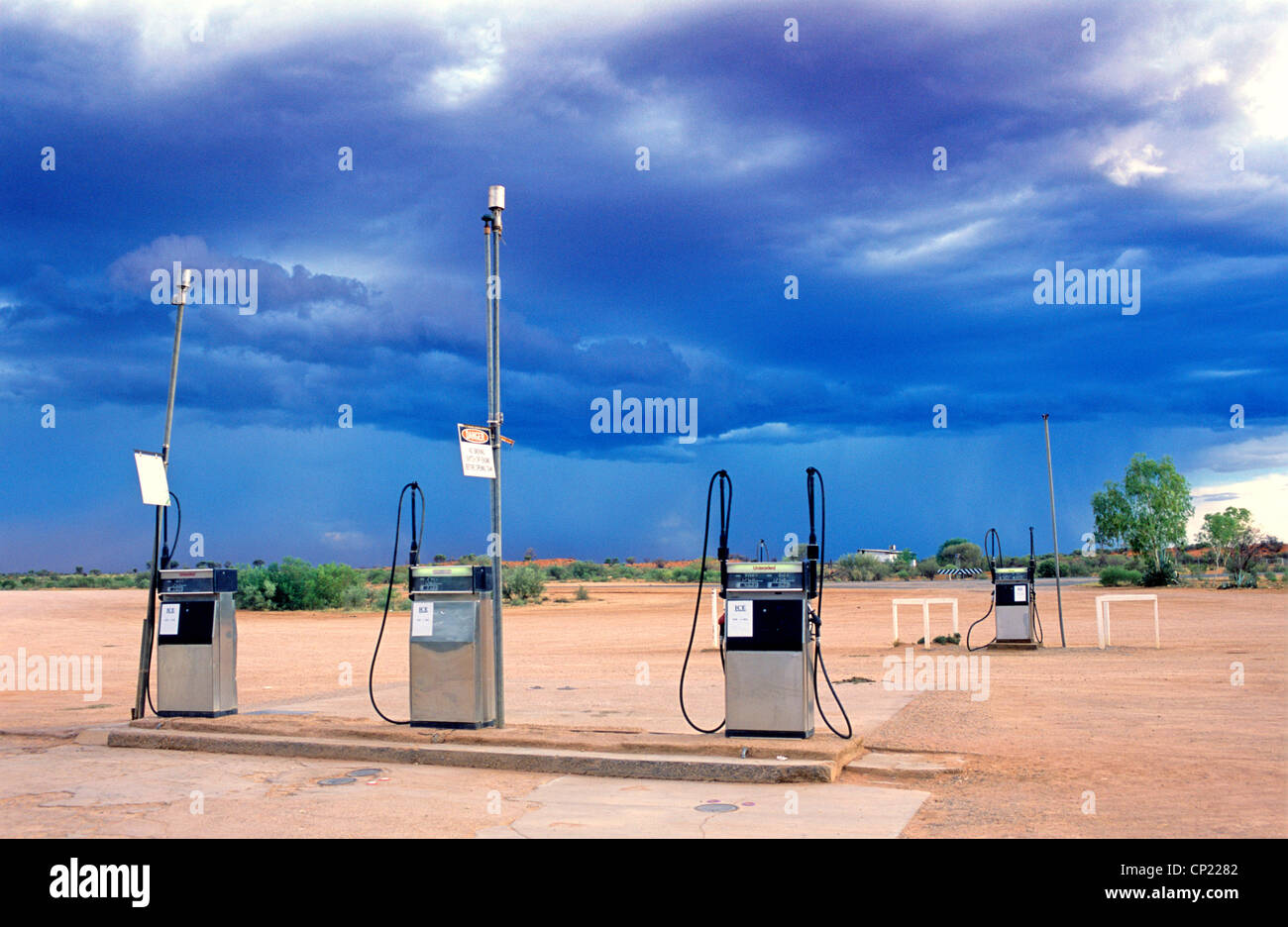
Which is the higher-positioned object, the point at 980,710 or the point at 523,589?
the point at 523,589

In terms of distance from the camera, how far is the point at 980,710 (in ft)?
43.3

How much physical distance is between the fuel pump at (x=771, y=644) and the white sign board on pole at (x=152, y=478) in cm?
648

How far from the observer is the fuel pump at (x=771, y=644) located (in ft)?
30.5

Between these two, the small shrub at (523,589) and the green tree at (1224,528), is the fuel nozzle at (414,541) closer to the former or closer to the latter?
the small shrub at (523,589)

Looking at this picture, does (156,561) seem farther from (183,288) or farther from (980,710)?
(980,710)

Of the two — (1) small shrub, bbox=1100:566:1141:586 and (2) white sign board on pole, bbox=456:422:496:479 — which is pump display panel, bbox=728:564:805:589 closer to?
→ (2) white sign board on pole, bbox=456:422:496:479

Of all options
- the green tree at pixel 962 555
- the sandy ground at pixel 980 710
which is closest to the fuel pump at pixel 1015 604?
the sandy ground at pixel 980 710

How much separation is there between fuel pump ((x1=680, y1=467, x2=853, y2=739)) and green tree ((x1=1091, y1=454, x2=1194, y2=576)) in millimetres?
62859

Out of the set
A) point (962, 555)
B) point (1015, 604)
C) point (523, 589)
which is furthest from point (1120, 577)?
point (962, 555)

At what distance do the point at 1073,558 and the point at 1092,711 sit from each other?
99.1m

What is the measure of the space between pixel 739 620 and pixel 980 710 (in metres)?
5.35

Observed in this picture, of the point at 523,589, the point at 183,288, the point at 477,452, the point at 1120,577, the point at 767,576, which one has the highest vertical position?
the point at 183,288

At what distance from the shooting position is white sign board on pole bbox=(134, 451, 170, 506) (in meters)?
11.6
